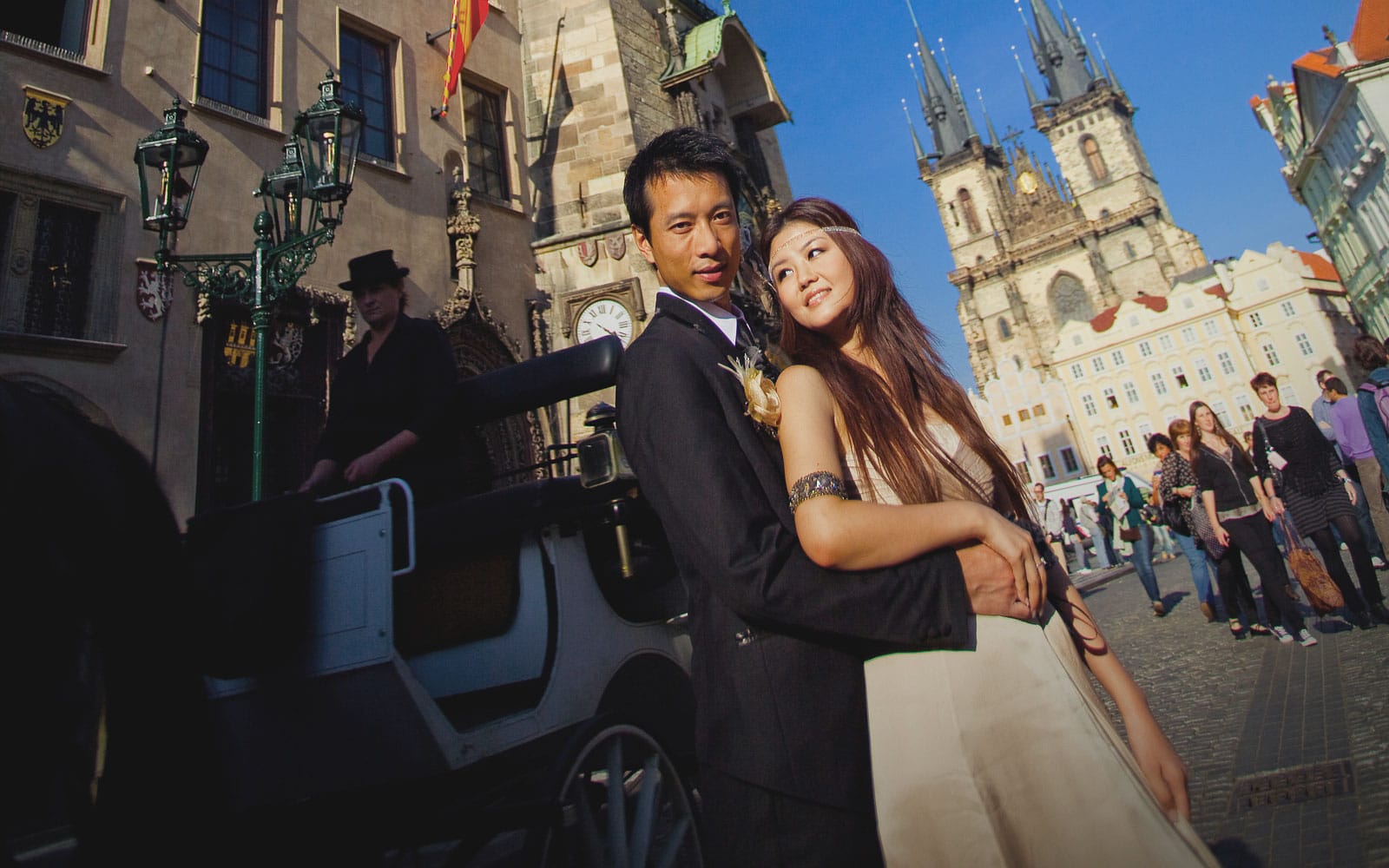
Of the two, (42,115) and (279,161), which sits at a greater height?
(279,161)

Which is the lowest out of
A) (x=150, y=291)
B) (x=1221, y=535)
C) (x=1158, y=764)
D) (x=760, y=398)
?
(x=1158, y=764)

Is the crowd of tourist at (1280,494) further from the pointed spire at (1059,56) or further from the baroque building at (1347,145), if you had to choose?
the pointed spire at (1059,56)

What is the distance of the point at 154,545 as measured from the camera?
168 cm

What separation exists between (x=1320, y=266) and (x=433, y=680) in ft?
249

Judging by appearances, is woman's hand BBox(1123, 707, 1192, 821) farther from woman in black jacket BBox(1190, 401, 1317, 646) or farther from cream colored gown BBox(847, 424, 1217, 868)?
woman in black jacket BBox(1190, 401, 1317, 646)

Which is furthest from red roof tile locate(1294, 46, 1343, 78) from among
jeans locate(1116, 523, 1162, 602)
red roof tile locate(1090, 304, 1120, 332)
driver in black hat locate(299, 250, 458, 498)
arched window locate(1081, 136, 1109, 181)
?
driver in black hat locate(299, 250, 458, 498)

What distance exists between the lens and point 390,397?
3.44m

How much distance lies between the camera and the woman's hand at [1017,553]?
121cm

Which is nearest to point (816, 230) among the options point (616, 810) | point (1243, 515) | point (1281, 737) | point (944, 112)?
point (616, 810)

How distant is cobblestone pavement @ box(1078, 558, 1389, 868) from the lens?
2.74 m

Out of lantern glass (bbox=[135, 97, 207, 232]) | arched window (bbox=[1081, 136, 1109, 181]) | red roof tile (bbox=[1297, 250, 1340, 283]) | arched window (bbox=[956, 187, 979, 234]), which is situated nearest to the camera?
lantern glass (bbox=[135, 97, 207, 232])

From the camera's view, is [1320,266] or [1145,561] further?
[1320,266]

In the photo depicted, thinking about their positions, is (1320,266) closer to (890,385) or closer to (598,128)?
(598,128)

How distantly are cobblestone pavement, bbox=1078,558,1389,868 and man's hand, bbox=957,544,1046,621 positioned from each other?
8.04 feet
